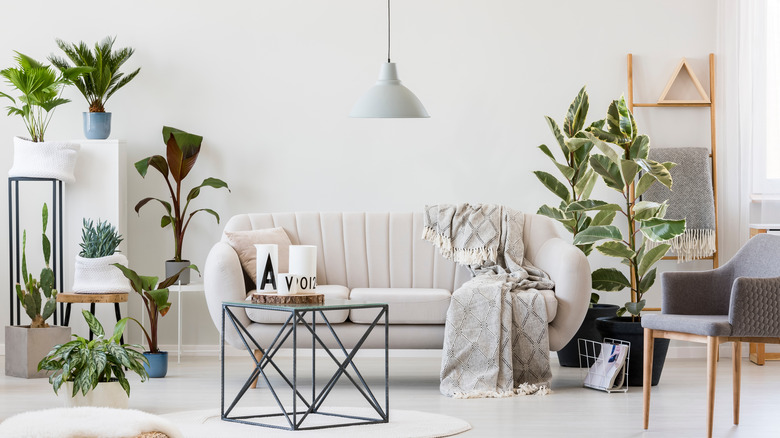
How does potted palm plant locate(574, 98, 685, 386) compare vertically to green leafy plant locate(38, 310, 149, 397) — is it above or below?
above

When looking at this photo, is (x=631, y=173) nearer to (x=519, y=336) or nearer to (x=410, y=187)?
(x=519, y=336)

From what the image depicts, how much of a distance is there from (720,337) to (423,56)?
301 centimetres

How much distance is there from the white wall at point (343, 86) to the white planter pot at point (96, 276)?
74 centimetres

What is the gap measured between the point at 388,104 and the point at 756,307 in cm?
202

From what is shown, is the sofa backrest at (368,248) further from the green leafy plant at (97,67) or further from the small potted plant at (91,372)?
the small potted plant at (91,372)

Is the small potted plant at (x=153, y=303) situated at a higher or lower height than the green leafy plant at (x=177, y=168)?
lower

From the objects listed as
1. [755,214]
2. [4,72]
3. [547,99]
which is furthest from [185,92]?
[755,214]

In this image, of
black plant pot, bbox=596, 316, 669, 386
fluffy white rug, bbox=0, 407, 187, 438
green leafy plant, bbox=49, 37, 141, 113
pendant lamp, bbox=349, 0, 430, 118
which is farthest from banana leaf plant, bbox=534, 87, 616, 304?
fluffy white rug, bbox=0, 407, 187, 438

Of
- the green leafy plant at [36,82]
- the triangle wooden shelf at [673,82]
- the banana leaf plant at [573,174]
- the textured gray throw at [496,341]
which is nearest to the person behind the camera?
the textured gray throw at [496,341]

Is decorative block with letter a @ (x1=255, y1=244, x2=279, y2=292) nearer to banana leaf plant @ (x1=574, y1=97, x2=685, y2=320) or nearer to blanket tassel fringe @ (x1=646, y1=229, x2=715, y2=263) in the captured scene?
banana leaf plant @ (x1=574, y1=97, x2=685, y2=320)

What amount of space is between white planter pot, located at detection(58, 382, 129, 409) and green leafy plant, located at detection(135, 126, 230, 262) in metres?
1.79

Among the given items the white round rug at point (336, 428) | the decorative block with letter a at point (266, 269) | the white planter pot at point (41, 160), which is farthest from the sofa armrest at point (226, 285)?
the white planter pot at point (41, 160)

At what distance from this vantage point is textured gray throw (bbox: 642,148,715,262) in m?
5.48

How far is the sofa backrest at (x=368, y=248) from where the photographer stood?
201 inches
